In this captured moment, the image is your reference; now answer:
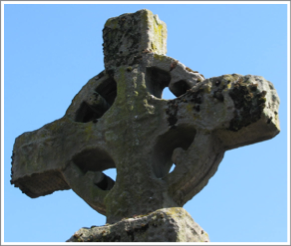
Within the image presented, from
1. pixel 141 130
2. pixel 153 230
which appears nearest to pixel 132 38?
pixel 141 130

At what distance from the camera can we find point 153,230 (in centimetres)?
666

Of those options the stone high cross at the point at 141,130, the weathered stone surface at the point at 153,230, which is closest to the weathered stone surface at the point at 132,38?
the stone high cross at the point at 141,130

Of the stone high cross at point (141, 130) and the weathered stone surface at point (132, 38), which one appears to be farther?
the weathered stone surface at point (132, 38)

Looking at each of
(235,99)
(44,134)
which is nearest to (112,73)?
(44,134)

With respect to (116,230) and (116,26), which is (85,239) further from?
(116,26)

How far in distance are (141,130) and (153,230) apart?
57.0 inches

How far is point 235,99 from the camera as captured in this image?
7.27 meters

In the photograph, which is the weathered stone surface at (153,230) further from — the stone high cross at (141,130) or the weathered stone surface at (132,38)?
the weathered stone surface at (132,38)

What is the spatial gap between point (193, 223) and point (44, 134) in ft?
8.75

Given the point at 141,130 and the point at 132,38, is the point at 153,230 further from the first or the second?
the point at 132,38

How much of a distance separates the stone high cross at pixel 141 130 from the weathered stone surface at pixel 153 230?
403 mm

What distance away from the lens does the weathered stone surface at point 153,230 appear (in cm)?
659

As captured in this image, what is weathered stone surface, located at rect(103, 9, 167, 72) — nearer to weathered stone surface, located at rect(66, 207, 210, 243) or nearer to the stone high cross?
the stone high cross

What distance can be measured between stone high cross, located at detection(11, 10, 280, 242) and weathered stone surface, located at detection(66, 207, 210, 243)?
1.32 feet
